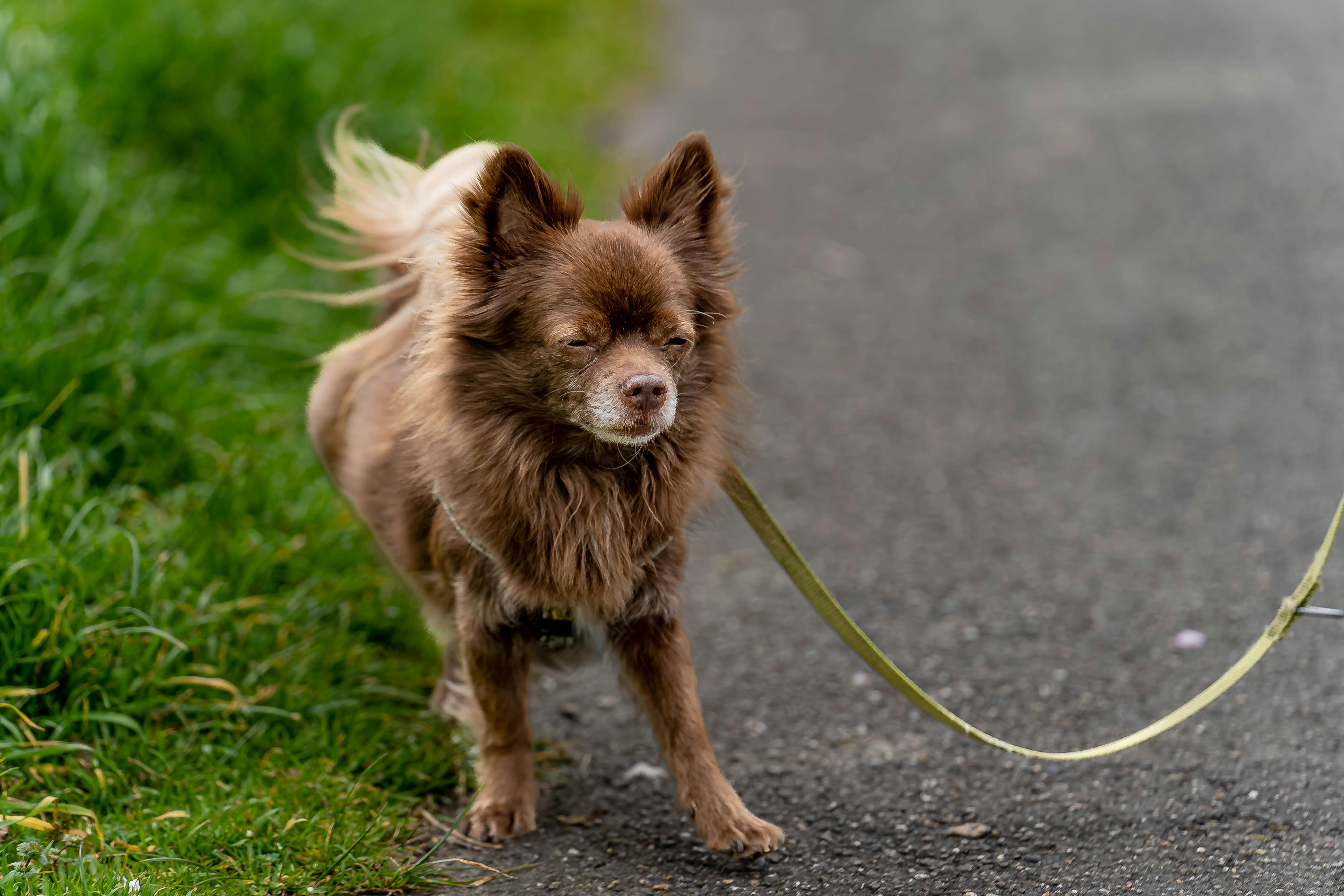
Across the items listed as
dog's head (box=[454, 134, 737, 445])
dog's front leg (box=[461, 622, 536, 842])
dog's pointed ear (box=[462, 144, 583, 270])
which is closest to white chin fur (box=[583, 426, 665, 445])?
dog's head (box=[454, 134, 737, 445])

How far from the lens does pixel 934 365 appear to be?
5738 millimetres

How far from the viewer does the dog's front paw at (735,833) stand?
273 centimetres

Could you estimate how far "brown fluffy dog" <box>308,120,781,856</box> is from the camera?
2529 mm

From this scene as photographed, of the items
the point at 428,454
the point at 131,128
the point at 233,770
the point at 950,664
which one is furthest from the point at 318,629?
the point at 131,128

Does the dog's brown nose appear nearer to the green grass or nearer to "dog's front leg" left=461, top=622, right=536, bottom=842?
"dog's front leg" left=461, top=622, right=536, bottom=842

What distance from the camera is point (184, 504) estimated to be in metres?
3.86

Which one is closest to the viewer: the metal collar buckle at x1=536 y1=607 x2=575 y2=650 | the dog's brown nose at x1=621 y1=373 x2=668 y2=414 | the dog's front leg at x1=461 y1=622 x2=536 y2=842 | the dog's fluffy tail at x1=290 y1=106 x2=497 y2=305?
the dog's brown nose at x1=621 y1=373 x2=668 y2=414

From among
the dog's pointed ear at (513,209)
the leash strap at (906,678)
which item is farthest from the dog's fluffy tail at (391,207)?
the leash strap at (906,678)

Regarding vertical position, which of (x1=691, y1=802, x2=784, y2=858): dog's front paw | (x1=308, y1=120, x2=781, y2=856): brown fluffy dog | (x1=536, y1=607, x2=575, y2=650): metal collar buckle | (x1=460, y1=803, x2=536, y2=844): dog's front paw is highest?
(x1=308, y1=120, x2=781, y2=856): brown fluffy dog

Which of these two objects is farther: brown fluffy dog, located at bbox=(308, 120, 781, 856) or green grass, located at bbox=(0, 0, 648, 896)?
green grass, located at bbox=(0, 0, 648, 896)

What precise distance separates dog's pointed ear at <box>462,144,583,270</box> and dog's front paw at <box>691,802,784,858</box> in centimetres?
135

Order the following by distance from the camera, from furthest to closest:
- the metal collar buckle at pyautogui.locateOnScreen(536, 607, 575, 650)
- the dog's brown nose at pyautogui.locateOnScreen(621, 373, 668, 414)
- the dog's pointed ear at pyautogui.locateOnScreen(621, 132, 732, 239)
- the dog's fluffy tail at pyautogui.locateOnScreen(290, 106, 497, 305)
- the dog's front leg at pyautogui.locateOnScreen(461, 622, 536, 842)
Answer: the dog's fluffy tail at pyautogui.locateOnScreen(290, 106, 497, 305) < the dog's front leg at pyautogui.locateOnScreen(461, 622, 536, 842) < the metal collar buckle at pyautogui.locateOnScreen(536, 607, 575, 650) < the dog's pointed ear at pyautogui.locateOnScreen(621, 132, 732, 239) < the dog's brown nose at pyautogui.locateOnScreen(621, 373, 668, 414)

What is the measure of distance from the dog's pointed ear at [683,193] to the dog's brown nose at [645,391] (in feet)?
1.50

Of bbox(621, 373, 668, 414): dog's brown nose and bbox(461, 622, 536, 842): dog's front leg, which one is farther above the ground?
bbox(621, 373, 668, 414): dog's brown nose
